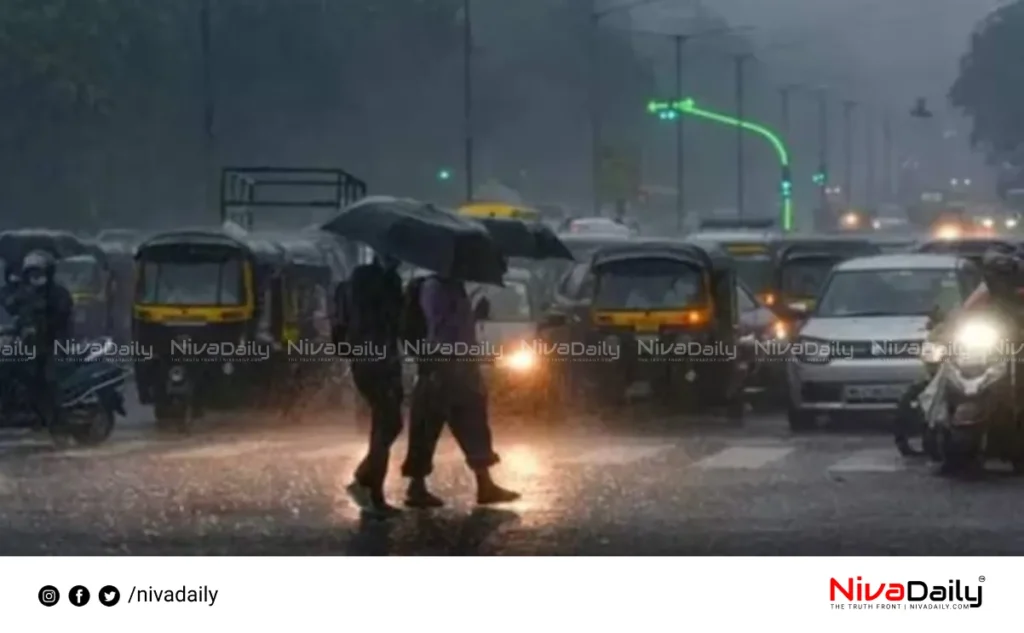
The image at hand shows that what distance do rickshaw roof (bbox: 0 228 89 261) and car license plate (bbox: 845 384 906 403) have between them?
5.92 m

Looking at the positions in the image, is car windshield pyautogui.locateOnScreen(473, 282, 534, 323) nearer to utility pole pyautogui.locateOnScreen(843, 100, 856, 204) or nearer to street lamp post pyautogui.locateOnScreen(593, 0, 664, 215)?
street lamp post pyautogui.locateOnScreen(593, 0, 664, 215)

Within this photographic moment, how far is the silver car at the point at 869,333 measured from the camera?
16.6 meters

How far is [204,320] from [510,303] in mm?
3407

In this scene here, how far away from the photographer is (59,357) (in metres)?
17.3

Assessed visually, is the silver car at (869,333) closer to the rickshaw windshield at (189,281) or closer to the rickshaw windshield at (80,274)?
the rickshaw windshield at (189,281)

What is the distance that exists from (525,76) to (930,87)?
2.94m

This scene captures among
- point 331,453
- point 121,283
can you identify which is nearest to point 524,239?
point 331,453

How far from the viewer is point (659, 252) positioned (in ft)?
64.5

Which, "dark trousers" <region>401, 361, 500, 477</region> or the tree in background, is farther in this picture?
the tree in background

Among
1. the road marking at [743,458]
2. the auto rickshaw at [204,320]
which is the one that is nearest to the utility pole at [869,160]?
the road marking at [743,458]

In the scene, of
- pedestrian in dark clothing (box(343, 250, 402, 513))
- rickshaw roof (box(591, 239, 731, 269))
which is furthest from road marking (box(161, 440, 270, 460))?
rickshaw roof (box(591, 239, 731, 269))

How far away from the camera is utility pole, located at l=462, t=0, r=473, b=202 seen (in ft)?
54.3
